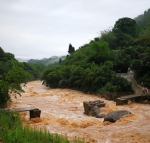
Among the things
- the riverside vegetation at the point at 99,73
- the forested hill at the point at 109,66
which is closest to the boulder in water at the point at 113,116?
the riverside vegetation at the point at 99,73

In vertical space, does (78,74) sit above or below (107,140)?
above

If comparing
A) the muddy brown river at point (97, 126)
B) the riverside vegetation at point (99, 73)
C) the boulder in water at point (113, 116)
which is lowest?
the muddy brown river at point (97, 126)

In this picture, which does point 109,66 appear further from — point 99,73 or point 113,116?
point 113,116

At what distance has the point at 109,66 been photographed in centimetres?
2717

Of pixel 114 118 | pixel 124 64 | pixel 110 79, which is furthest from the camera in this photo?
pixel 124 64

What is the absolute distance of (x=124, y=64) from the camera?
30.0 metres

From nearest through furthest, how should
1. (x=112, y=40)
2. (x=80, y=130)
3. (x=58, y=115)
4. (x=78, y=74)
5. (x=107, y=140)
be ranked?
1. (x=107, y=140)
2. (x=80, y=130)
3. (x=58, y=115)
4. (x=78, y=74)
5. (x=112, y=40)

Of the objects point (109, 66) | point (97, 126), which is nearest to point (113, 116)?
point (97, 126)

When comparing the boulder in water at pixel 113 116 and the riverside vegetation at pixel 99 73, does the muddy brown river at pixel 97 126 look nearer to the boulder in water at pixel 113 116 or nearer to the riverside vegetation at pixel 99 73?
the boulder in water at pixel 113 116

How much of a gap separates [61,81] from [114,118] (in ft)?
60.1

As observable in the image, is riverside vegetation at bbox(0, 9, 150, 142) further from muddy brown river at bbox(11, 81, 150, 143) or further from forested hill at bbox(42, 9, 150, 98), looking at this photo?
muddy brown river at bbox(11, 81, 150, 143)

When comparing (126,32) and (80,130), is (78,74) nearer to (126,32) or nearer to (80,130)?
(80,130)

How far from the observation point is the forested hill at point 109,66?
22.8 meters

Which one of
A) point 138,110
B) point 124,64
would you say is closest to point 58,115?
point 138,110
